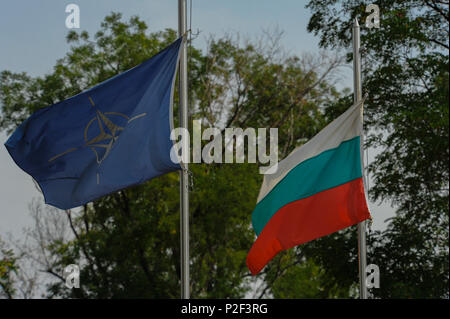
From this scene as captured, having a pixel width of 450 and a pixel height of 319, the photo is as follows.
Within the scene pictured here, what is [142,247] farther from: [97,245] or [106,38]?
[106,38]

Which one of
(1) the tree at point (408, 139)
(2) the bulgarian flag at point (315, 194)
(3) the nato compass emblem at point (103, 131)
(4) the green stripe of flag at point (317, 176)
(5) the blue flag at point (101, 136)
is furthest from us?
(1) the tree at point (408, 139)

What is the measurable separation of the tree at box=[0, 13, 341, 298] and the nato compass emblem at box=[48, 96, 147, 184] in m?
16.0

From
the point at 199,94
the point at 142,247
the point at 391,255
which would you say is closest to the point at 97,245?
the point at 142,247

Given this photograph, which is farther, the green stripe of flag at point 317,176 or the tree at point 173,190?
the tree at point 173,190

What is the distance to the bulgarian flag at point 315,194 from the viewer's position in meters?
9.87

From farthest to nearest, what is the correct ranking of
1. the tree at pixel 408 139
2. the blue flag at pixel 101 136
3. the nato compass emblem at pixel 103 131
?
the tree at pixel 408 139 < the nato compass emblem at pixel 103 131 < the blue flag at pixel 101 136

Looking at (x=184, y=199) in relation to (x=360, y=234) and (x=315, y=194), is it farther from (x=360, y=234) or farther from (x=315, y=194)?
(x=360, y=234)

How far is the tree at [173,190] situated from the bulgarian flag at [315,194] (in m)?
14.9

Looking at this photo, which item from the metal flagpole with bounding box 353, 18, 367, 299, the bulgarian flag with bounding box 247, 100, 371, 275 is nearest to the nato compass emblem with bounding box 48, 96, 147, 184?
the bulgarian flag with bounding box 247, 100, 371, 275

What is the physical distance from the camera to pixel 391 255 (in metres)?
21.6

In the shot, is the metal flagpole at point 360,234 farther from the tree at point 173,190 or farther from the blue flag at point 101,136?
the tree at point 173,190

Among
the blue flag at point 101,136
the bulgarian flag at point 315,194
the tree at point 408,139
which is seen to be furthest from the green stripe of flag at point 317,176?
the tree at point 408,139

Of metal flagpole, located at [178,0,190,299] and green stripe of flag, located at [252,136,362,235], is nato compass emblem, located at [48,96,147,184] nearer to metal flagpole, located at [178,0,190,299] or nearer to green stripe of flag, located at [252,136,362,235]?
metal flagpole, located at [178,0,190,299]

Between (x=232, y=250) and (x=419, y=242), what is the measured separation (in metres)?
7.36
